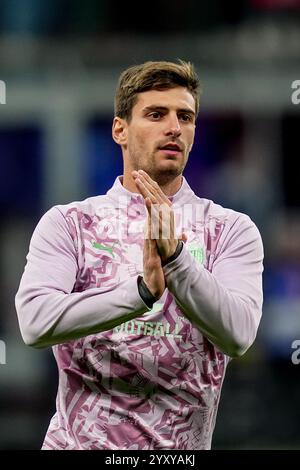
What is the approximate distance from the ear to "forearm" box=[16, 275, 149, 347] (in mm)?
667

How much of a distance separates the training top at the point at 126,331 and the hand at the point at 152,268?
0.04 metres

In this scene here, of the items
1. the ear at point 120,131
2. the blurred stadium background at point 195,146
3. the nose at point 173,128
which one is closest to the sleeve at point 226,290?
the nose at point 173,128

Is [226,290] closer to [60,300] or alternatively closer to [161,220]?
[161,220]

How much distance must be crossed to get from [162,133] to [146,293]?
0.62 metres

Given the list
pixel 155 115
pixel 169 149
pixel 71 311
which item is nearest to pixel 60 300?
pixel 71 311

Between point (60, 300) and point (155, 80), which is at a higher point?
point (155, 80)

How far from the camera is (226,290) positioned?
3617mm

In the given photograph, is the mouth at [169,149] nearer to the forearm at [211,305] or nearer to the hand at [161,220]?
the hand at [161,220]

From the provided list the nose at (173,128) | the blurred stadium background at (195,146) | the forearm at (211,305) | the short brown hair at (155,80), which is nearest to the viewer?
the forearm at (211,305)

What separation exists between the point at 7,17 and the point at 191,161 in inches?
111

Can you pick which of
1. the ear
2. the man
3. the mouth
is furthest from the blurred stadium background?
the mouth

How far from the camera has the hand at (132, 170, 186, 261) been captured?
3531mm

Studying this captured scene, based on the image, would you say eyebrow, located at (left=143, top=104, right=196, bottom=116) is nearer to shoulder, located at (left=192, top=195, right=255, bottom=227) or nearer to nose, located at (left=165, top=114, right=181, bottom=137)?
nose, located at (left=165, top=114, right=181, bottom=137)

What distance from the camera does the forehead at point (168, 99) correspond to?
3906 mm
